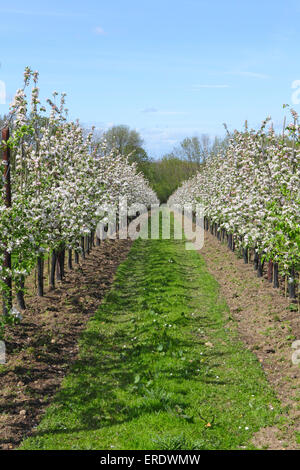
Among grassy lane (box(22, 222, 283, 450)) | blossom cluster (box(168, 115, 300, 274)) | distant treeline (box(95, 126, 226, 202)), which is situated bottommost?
grassy lane (box(22, 222, 283, 450))

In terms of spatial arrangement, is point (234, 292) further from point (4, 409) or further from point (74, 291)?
point (4, 409)

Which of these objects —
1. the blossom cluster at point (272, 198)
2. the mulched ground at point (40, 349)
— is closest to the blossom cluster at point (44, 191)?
the mulched ground at point (40, 349)

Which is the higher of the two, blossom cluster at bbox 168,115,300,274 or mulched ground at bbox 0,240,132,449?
blossom cluster at bbox 168,115,300,274

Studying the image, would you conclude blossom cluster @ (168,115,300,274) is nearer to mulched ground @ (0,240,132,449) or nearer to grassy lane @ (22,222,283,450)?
grassy lane @ (22,222,283,450)

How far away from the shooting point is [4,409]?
839cm

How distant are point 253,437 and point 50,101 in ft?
43.8

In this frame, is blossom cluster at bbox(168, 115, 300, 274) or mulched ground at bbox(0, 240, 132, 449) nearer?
mulched ground at bbox(0, 240, 132, 449)

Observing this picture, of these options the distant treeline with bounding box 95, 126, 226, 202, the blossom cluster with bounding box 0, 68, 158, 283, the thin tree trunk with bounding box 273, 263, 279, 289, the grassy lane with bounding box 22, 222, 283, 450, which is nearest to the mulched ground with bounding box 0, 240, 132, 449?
the grassy lane with bounding box 22, 222, 283, 450

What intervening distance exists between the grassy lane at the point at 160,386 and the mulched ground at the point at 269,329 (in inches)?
11.4

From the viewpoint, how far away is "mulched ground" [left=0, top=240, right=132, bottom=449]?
27.1 feet

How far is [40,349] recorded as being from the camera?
1111 cm

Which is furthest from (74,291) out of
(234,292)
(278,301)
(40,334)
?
(278,301)

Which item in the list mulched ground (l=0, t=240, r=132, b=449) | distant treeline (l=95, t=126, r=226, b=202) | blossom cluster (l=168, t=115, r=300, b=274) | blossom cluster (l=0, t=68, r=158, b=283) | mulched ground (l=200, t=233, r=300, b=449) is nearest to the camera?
mulched ground (l=200, t=233, r=300, b=449)

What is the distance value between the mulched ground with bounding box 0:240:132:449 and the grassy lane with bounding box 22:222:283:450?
1.12 ft
